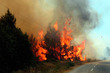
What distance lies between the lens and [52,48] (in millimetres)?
37469

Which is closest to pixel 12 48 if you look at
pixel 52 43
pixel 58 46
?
pixel 58 46

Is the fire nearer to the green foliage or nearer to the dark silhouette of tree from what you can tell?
the dark silhouette of tree

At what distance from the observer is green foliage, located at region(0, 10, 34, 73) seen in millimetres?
12646

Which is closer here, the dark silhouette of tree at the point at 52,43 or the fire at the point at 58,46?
the fire at the point at 58,46

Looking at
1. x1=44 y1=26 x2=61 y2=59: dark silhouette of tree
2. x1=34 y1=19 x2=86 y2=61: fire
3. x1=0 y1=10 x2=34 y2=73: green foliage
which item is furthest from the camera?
x1=44 y1=26 x2=61 y2=59: dark silhouette of tree

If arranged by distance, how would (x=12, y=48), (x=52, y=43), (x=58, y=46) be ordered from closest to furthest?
(x=12, y=48) < (x=58, y=46) < (x=52, y=43)

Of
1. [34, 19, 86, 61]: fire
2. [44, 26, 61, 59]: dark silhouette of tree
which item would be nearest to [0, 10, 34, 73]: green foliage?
[34, 19, 86, 61]: fire

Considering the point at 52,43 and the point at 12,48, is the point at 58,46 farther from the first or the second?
the point at 12,48

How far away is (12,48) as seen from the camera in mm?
13344

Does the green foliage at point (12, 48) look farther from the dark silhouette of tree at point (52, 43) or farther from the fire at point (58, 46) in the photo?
the dark silhouette of tree at point (52, 43)

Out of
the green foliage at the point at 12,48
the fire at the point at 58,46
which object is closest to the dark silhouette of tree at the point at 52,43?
the fire at the point at 58,46

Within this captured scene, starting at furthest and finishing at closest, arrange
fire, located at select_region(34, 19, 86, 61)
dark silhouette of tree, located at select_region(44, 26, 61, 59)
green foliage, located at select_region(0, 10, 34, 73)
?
dark silhouette of tree, located at select_region(44, 26, 61, 59) < fire, located at select_region(34, 19, 86, 61) < green foliage, located at select_region(0, 10, 34, 73)

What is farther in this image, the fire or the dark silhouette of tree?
the dark silhouette of tree

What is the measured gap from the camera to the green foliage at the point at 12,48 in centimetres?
1265
